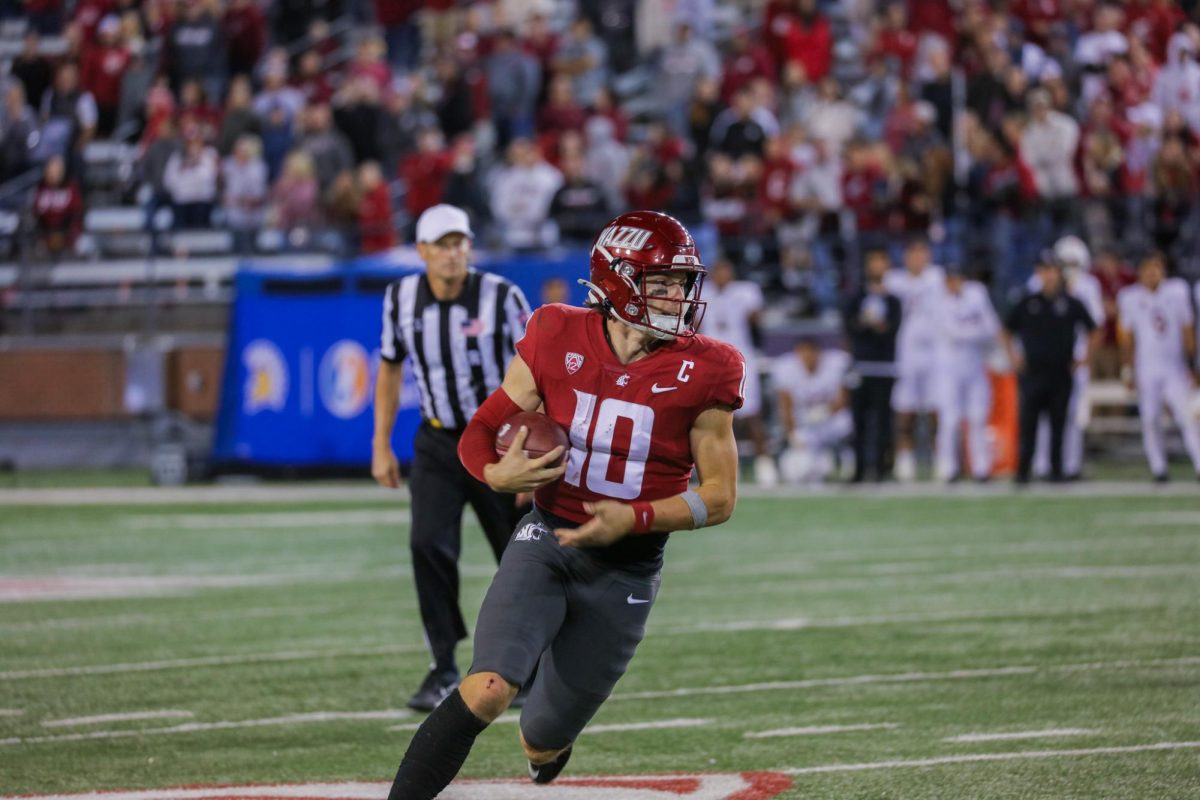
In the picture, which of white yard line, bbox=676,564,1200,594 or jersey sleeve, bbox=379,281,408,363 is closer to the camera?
jersey sleeve, bbox=379,281,408,363

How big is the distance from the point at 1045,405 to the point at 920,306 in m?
1.37

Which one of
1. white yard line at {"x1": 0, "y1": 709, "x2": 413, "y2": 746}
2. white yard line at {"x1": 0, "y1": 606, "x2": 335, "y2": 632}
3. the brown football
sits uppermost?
the brown football

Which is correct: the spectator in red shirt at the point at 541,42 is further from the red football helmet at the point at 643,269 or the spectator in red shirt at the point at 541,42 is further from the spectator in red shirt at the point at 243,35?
the red football helmet at the point at 643,269

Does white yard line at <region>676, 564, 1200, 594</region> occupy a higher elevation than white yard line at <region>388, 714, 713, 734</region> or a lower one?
lower

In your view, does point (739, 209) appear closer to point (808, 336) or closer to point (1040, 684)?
point (808, 336)

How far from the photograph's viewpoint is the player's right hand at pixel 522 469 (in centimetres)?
471

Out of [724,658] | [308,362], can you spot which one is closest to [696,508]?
[724,658]

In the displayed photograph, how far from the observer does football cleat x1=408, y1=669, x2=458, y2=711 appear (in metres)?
6.83

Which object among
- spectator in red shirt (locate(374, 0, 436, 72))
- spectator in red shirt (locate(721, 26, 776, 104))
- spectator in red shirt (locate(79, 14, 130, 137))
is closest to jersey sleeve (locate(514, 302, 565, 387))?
spectator in red shirt (locate(721, 26, 776, 104))

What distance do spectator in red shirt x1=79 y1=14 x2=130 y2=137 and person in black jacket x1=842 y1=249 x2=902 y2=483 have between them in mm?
9244

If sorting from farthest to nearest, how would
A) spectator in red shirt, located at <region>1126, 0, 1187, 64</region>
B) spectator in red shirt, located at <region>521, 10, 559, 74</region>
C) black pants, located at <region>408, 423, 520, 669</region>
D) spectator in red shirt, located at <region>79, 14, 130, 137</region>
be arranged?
spectator in red shirt, located at <region>79, 14, 130, 137</region> → spectator in red shirt, located at <region>521, 10, 559, 74</region> → spectator in red shirt, located at <region>1126, 0, 1187, 64</region> → black pants, located at <region>408, 423, 520, 669</region>

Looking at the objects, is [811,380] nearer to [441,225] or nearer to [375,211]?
[375,211]

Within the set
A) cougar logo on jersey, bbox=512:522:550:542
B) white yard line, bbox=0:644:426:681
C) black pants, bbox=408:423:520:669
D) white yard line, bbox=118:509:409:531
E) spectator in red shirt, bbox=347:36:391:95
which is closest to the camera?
cougar logo on jersey, bbox=512:522:550:542

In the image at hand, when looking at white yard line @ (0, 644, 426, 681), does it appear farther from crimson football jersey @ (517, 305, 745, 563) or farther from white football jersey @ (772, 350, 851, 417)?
white football jersey @ (772, 350, 851, 417)
